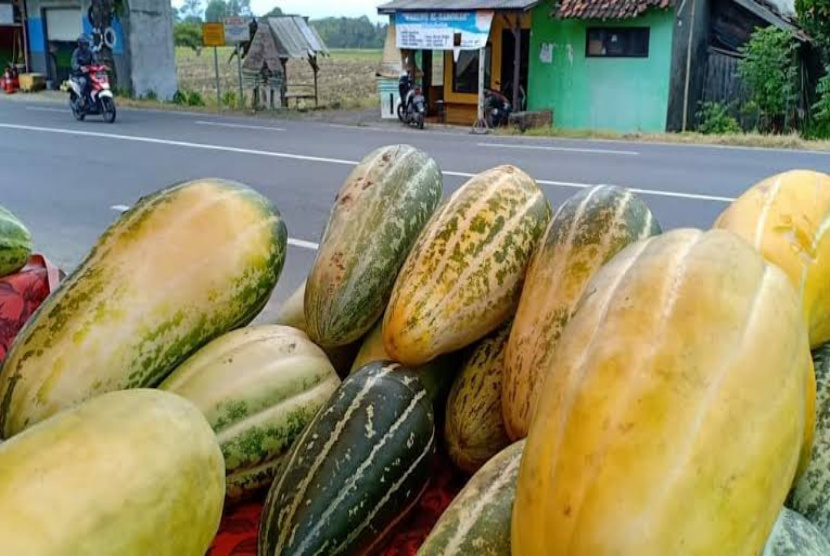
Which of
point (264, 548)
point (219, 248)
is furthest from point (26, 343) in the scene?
point (264, 548)

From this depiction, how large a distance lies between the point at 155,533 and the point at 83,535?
0.33ft

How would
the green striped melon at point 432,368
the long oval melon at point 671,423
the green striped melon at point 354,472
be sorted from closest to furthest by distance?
the long oval melon at point 671,423 < the green striped melon at point 354,472 < the green striped melon at point 432,368

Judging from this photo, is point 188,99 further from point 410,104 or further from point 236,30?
point 410,104

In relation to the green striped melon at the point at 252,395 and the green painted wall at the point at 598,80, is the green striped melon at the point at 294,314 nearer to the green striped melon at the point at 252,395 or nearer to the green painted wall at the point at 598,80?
the green striped melon at the point at 252,395

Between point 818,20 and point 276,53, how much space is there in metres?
12.6

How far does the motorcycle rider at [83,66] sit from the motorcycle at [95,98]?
0.04 meters

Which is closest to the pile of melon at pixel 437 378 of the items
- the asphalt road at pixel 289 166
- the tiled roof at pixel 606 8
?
the asphalt road at pixel 289 166

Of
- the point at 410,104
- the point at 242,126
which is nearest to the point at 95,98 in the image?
the point at 242,126

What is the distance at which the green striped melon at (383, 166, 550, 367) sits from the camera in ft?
5.44

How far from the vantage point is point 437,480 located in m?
1.75

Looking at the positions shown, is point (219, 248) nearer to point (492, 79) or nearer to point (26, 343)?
point (26, 343)

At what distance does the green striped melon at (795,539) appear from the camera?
111cm

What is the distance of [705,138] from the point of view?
14422mm

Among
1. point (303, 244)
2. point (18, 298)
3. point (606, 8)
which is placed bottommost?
point (303, 244)
